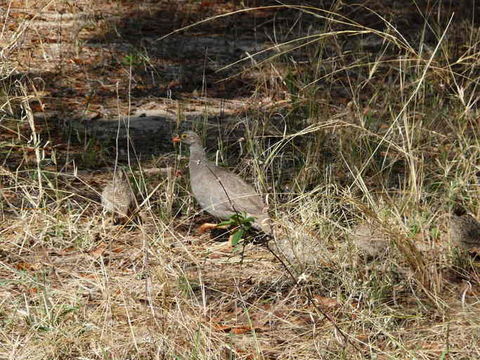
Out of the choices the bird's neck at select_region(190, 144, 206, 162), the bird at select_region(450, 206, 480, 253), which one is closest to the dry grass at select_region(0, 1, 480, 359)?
the bird at select_region(450, 206, 480, 253)

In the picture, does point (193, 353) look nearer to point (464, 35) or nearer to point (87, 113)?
point (87, 113)

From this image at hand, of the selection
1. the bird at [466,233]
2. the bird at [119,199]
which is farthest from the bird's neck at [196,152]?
the bird at [466,233]

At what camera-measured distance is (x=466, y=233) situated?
18.1ft

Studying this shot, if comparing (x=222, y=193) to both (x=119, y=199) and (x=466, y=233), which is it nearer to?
(x=119, y=199)

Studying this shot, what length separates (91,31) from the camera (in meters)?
11.1

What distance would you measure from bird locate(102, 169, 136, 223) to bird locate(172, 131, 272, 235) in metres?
0.50

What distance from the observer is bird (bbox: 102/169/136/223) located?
237 inches

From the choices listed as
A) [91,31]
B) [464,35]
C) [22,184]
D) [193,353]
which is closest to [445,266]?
[193,353]

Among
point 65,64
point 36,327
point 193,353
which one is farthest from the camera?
point 65,64

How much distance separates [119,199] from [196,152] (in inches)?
41.4

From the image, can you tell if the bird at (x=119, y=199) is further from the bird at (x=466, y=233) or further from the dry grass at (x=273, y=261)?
the bird at (x=466, y=233)

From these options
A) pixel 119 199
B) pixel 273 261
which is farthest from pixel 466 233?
pixel 119 199

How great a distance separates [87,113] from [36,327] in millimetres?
4305

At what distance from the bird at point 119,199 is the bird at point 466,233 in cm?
205
